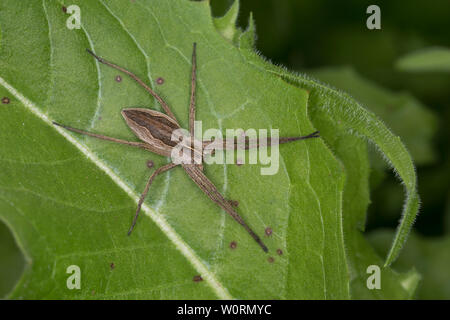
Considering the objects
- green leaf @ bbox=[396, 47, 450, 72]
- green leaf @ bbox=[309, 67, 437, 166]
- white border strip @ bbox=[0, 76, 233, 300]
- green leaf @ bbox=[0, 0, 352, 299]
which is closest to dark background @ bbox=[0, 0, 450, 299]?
green leaf @ bbox=[309, 67, 437, 166]

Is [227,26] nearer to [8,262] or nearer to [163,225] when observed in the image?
[163,225]

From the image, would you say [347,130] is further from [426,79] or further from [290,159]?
[426,79]

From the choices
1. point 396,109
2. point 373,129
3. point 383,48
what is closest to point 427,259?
point 396,109

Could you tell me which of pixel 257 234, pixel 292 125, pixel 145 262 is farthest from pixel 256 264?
pixel 292 125

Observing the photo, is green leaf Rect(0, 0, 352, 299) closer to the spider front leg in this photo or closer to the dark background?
the spider front leg

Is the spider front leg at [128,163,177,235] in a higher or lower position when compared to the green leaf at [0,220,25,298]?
higher

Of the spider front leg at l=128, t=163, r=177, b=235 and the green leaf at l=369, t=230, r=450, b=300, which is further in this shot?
the green leaf at l=369, t=230, r=450, b=300
